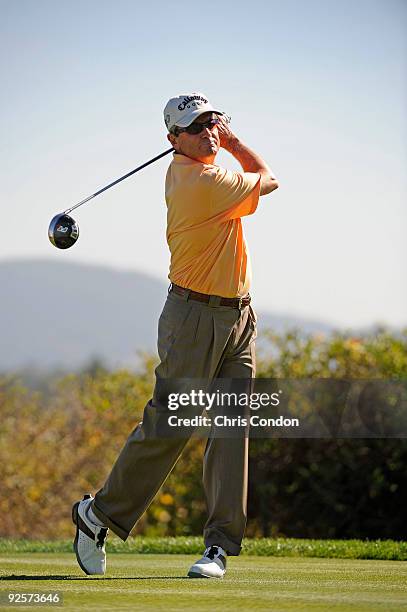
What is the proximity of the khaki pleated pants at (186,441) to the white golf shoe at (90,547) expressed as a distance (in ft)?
0.15

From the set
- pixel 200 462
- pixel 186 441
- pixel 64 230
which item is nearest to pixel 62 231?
pixel 64 230

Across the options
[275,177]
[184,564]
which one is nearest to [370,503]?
[184,564]

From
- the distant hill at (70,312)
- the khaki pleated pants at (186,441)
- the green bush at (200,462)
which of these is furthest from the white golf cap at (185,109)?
the distant hill at (70,312)

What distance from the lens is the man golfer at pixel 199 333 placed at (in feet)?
→ 14.5

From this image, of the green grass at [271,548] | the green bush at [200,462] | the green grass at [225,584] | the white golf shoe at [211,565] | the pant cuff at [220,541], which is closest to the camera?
the green grass at [225,584]

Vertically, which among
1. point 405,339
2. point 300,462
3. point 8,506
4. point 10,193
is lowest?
point 8,506

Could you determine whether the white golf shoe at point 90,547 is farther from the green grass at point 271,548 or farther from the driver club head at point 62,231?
the green grass at point 271,548

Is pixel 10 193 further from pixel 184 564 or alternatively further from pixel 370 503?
pixel 184 564

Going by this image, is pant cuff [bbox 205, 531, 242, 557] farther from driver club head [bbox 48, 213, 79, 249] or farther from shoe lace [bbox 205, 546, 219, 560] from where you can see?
driver club head [bbox 48, 213, 79, 249]

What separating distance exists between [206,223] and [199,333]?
1.24 ft

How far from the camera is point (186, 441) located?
14.5ft

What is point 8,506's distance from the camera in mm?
8289

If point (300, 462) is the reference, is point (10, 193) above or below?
above

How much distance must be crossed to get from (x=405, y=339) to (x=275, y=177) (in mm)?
3829
